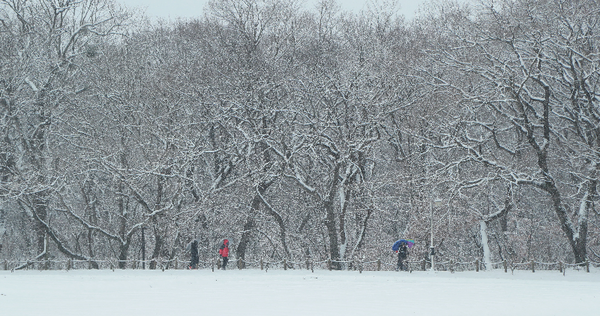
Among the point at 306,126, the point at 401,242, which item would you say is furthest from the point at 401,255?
the point at 306,126

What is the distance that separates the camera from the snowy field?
18.2 m

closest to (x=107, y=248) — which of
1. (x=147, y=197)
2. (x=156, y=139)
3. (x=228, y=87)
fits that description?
(x=147, y=197)

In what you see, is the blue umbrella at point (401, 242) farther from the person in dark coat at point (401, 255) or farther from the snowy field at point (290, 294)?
the snowy field at point (290, 294)

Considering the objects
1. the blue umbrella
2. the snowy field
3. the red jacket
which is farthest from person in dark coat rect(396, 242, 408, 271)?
the red jacket

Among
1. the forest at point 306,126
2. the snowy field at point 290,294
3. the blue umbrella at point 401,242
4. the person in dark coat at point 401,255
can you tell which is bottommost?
the snowy field at point 290,294

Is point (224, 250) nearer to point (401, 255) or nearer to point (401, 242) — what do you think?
point (401, 242)

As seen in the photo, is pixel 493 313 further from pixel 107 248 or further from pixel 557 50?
pixel 107 248

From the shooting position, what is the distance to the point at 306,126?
124 ft

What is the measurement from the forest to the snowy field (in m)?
5.48

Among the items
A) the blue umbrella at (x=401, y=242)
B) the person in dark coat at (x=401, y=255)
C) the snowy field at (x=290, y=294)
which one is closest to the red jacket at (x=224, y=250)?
the snowy field at (x=290, y=294)

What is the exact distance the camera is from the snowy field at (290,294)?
18.2m

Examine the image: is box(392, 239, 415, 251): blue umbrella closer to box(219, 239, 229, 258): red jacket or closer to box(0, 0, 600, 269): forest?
box(0, 0, 600, 269): forest

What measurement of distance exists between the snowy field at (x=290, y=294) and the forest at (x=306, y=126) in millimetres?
5480

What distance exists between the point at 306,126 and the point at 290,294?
1718 centimetres
